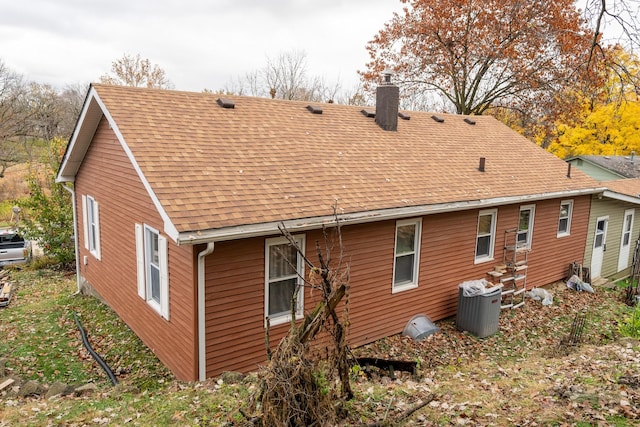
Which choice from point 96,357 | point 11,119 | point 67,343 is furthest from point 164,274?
point 11,119

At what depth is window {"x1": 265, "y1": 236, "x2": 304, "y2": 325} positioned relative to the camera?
25.1ft

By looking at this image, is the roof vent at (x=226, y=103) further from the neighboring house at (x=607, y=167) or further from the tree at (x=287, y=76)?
the tree at (x=287, y=76)

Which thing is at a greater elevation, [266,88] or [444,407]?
[266,88]

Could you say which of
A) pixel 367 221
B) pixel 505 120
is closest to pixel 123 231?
pixel 367 221

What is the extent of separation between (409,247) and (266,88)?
34.7 metres

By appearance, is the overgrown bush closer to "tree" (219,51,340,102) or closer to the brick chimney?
the brick chimney

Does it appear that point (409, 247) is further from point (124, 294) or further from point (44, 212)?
point (44, 212)

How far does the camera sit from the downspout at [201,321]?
6.60 meters

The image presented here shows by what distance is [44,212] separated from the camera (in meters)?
16.5

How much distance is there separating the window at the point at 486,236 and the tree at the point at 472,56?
46.1 feet

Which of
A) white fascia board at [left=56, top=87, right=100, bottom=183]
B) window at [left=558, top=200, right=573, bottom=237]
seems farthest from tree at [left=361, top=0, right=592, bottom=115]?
white fascia board at [left=56, top=87, right=100, bottom=183]

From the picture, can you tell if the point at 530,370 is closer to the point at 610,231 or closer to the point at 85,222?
the point at 610,231

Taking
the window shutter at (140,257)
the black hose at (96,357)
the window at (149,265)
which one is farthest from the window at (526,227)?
the black hose at (96,357)

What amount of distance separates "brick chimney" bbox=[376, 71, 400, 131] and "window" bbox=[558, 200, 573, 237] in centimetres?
635
